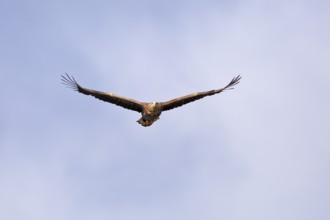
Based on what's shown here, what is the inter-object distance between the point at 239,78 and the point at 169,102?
12.4 feet

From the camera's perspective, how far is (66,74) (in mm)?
121750

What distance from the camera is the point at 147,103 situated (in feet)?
401

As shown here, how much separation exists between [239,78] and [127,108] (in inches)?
235

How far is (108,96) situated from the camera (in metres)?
123

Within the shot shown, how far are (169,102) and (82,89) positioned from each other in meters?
4.42

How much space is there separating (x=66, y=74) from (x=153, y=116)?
481cm

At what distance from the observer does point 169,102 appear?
12275 cm

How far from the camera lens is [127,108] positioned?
4857 inches

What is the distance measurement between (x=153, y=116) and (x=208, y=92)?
324 centimetres

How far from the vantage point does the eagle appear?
12188cm

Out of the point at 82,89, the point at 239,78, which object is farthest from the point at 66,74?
the point at 239,78

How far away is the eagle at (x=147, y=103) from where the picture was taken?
121875mm

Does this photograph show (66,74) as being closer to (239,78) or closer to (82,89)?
(82,89)

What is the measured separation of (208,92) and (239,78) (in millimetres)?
2050
